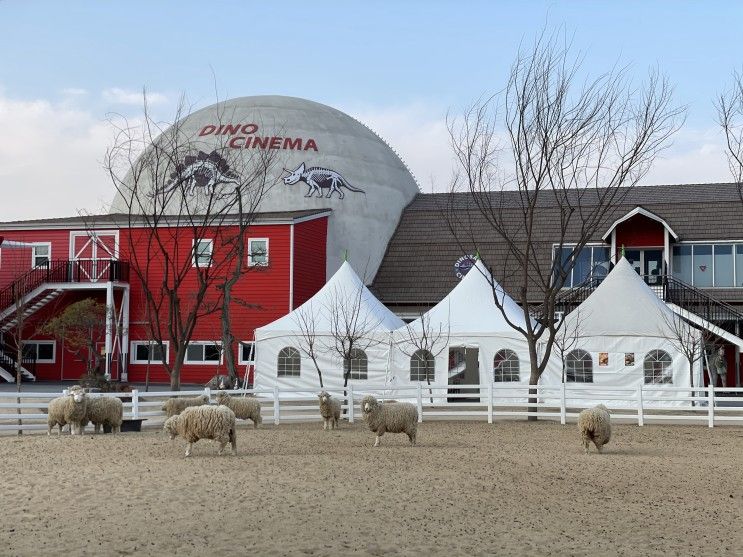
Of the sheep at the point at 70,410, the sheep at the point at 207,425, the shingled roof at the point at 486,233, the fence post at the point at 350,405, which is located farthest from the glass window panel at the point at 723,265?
the sheep at the point at 207,425

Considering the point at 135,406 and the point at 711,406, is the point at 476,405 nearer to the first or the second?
Answer: the point at 711,406

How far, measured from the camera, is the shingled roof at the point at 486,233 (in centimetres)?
4322

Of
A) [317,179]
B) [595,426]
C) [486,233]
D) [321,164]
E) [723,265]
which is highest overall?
[321,164]

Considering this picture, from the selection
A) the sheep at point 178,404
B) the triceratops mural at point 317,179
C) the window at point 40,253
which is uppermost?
the triceratops mural at point 317,179

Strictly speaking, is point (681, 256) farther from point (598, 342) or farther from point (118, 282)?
point (118, 282)

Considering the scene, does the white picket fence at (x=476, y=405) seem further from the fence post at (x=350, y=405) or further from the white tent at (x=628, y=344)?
the white tent at (x=628, y=344)

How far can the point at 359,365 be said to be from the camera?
32656mm

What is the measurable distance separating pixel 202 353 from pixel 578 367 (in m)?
17.0

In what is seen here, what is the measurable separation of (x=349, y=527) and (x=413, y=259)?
35305 millimetres

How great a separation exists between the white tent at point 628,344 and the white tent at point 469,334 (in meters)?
1.17

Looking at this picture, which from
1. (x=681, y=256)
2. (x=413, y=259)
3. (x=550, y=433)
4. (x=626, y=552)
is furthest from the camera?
(x=413, y=259)

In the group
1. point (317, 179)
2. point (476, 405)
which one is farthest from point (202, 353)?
point (476, 405)

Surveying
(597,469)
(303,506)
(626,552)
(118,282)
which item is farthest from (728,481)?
(118,282)

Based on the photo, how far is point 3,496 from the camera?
41.5 ft
